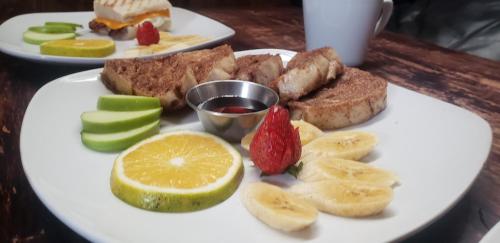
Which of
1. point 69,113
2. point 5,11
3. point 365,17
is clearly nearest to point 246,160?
point 69,113

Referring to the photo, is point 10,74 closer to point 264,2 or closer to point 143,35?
point 143,35

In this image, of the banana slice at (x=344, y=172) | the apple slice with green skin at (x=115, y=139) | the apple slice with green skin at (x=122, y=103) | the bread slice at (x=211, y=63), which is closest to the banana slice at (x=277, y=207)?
the banana slice at (x=344, y=172)

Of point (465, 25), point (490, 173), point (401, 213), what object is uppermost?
point (401, 213)

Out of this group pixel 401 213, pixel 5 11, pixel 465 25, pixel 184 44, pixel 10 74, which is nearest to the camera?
pixel 401 213

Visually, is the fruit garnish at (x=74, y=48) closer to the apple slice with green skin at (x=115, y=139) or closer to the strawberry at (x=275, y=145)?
the apple slice with green skin at (x=115, y=139)

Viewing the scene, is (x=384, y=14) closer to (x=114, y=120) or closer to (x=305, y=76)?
(x=305, y=76)

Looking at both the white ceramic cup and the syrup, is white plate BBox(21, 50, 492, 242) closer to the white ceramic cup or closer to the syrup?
the syrup

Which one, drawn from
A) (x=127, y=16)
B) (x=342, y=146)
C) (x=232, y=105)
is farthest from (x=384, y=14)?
(x=127, y=16)
